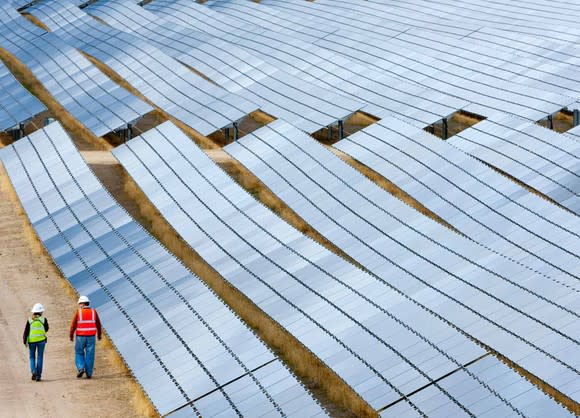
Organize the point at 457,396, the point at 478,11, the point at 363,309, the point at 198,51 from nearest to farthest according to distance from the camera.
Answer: the point at 457,396
the point at 363,309
the point at 198,51
the point at 478,11

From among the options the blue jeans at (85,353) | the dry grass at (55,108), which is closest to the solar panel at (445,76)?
the dry grass at (55,108)

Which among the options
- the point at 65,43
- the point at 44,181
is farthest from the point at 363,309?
the point at 65,43

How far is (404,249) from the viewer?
21.8 m

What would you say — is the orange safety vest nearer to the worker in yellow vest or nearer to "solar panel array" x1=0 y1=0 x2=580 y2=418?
the worker in yellow vest

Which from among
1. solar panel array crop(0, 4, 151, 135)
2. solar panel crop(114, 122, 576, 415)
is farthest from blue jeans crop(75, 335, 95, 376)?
solar panel array crop(0, 4, 151, 135)

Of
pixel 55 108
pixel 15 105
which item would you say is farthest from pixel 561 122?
pixel 15 105

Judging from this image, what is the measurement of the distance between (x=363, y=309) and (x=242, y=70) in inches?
808

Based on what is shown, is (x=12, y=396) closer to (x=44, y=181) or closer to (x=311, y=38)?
(x=44, y=181)

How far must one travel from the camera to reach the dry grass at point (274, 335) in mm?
17578

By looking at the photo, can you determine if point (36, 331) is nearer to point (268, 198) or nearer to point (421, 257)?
point (421, 257)

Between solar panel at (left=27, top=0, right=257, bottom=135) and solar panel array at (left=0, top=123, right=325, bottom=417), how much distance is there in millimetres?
5334

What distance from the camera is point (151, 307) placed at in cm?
2014

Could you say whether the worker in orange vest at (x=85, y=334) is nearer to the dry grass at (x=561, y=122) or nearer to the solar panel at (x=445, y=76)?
the solar panel at (x=445, y=76)

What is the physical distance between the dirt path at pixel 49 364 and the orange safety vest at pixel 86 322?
0.96 m
